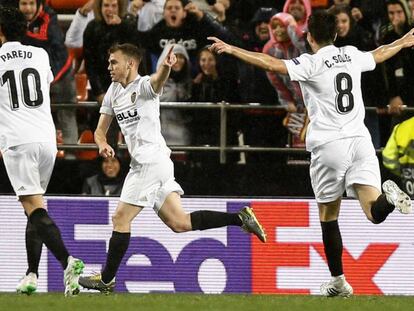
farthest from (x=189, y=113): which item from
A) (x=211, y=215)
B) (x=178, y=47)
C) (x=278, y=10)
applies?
(x=211, y=215)

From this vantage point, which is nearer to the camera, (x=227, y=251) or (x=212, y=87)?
(x=227, y=251)

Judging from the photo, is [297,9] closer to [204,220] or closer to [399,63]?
[399,63]

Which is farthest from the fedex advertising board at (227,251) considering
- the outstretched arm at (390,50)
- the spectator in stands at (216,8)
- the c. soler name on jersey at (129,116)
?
the spectator in stands at (216,8)

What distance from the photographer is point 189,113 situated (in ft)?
50.4

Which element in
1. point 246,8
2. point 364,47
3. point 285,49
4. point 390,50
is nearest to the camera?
point 390,50

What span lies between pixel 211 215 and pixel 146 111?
114 centimetres

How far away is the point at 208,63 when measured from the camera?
15.3 meters

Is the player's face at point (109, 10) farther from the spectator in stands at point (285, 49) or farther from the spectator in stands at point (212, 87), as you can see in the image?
the spectator in stands at point (285, 49)

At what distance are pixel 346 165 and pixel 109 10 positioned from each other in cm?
451

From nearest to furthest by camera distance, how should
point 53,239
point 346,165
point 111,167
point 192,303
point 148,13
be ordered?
point 192,303, point 53,239, point 346,165, point 111,167, point 148,13

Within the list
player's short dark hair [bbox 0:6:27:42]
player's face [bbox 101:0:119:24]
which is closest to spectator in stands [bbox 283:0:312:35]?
player's face [bbox 101:0:119:24]

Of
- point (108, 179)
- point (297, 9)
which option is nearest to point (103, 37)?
point (108, 179)

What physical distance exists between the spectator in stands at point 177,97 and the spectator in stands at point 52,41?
40.9 inches

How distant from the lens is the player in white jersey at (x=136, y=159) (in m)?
11.9
